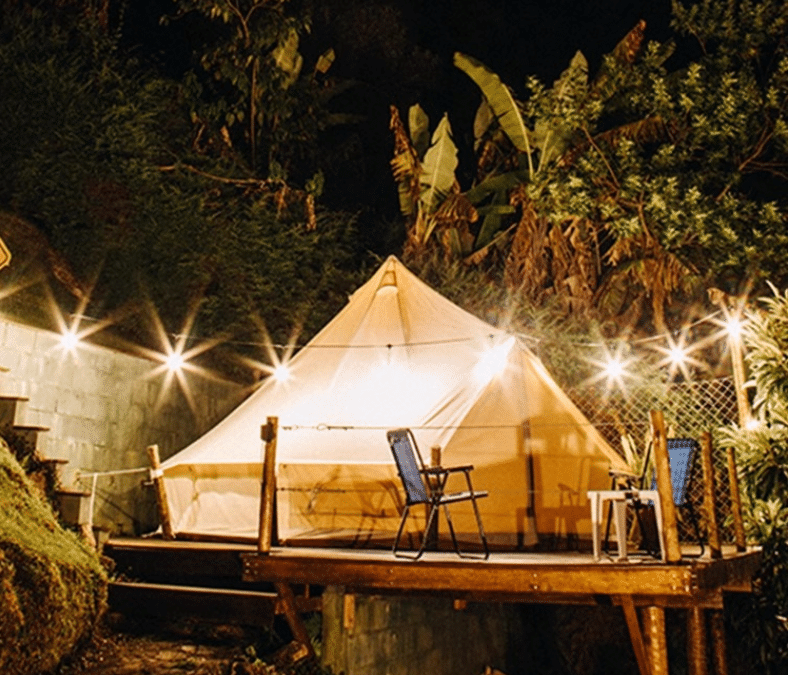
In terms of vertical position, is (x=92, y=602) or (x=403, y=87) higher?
(x=403, y=87)

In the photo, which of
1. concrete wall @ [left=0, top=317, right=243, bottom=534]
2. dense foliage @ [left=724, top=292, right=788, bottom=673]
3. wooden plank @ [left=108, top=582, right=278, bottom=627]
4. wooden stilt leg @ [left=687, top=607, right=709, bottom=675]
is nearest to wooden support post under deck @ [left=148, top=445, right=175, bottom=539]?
concrete wall @ [left=0, top=317, right=243, bottom=534]

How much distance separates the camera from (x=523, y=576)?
523cm

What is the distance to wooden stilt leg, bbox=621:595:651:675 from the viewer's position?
5181mm

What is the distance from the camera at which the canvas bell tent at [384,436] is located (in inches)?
282

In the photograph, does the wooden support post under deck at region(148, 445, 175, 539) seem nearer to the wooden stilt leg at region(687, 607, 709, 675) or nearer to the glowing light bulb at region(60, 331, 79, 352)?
the glowing light bulb at region(60, 331, 79, 352)

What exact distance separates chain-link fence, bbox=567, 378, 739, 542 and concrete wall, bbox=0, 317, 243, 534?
4.57m

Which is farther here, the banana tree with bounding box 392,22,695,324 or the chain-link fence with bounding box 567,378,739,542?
the banana tree with bounding box 392,22,695,324

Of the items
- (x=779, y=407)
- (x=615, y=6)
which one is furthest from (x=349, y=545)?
(x=615, y=6)

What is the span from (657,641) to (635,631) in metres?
0.15

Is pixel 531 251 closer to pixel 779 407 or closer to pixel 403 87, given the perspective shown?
pixel 779 407

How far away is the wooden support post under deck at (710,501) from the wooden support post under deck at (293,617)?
9.22 ft

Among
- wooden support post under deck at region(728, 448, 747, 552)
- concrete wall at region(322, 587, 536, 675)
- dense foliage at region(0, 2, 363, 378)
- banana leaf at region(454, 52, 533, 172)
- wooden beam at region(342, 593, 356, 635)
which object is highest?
banana leaf at region(454, 52, 533, 172)

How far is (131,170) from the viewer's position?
1091 cm

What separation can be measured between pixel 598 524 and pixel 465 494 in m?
0.92
